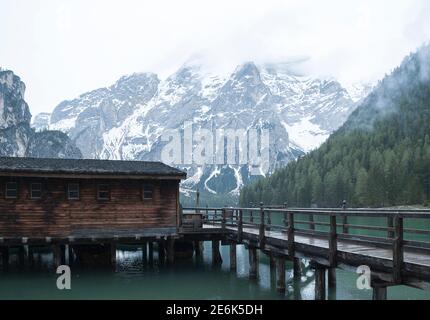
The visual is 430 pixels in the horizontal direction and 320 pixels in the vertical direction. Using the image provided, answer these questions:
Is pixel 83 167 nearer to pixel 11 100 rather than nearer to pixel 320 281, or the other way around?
pixel 320 281

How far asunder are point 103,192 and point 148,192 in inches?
108

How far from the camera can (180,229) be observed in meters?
30.7

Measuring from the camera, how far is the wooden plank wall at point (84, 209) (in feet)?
91.6

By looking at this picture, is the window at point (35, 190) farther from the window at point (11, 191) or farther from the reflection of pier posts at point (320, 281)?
the reflection of pier posts at point (320, 281)

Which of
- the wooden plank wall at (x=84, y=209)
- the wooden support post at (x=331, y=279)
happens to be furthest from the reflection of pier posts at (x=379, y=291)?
the wooden plank wall at (x=84, y=209)

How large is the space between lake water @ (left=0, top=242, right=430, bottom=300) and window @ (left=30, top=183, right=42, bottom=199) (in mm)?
4552

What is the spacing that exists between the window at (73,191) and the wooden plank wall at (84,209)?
0.19 meters

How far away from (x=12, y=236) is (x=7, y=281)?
2.55 metres

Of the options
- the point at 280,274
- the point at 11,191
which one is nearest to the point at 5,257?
the point at 11,191

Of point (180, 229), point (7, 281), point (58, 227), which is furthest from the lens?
point (180, 229)

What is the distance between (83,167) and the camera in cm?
2925
